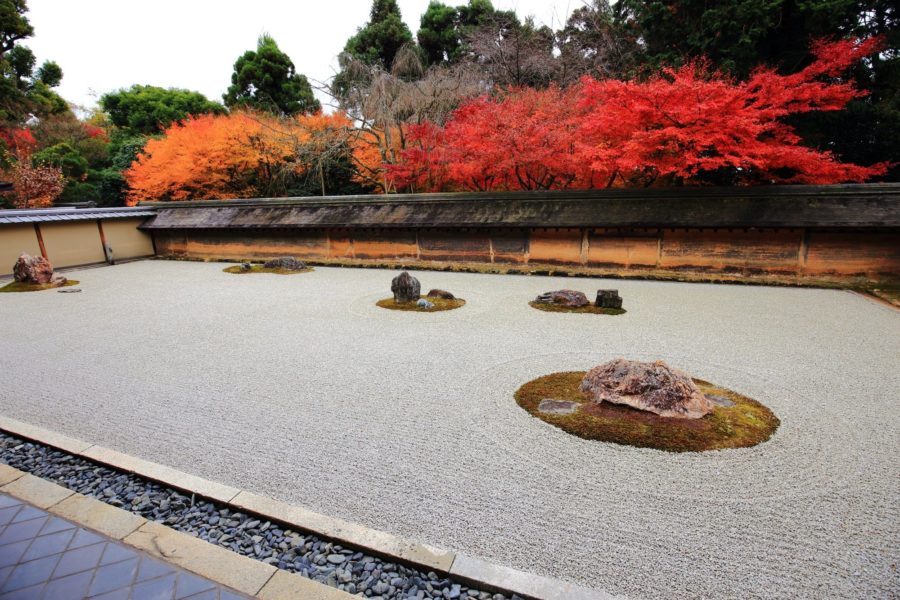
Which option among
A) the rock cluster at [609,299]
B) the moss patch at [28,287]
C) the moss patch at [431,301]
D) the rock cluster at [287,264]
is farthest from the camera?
the rock cluster at [287,264]

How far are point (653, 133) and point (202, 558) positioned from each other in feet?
33.6

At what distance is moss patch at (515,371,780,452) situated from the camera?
364 centimetres

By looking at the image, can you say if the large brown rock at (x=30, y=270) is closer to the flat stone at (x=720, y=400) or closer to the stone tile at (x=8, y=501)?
the stone tile at (x=8, y=501)

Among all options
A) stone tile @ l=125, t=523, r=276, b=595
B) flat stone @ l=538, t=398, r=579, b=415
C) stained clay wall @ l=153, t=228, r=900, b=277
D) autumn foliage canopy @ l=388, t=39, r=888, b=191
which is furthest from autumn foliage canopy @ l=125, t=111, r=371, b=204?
stone tile @ l=125, t=523, r=276, b=595

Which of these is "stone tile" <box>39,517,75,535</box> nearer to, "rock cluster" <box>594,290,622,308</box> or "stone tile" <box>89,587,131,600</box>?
"stone tile" <box>89,587,131,600</box>

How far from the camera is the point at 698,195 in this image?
10547 millimetres

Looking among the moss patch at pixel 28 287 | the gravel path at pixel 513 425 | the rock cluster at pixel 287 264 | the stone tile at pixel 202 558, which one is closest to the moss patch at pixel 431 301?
the gravel path at pixel 513 425

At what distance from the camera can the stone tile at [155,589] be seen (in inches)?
90.7

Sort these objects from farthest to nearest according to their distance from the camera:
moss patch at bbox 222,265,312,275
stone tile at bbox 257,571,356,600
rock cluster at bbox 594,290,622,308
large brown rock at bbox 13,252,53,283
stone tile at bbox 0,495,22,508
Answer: moss patch at bbox 222,265,312,275
large brown rock at bbox 13,252,53,283
rock cluster at bbox 594,290,622,308
stone tile at bbox 0,495,22,508
stone tile at bbox 257,571,356,600

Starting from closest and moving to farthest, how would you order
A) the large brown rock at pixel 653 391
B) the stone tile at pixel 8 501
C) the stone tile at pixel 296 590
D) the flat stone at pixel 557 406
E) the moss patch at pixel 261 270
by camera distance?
the stone tile at pixel 296 590 < the stone tile at pixel 8 501 < the large brown rock at pixel 653 391 < the flat stone at pixel 557 406 < the moss patch at pixel 261 270

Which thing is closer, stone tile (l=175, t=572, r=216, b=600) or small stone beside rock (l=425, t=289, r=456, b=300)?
stone tile (l=175, t=572, r=216, b=600)

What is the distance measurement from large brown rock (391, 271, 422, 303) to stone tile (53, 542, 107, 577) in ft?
20.3

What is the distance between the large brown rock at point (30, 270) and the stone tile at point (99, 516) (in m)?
11.3

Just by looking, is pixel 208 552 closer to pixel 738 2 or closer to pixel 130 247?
pixel 738 2
